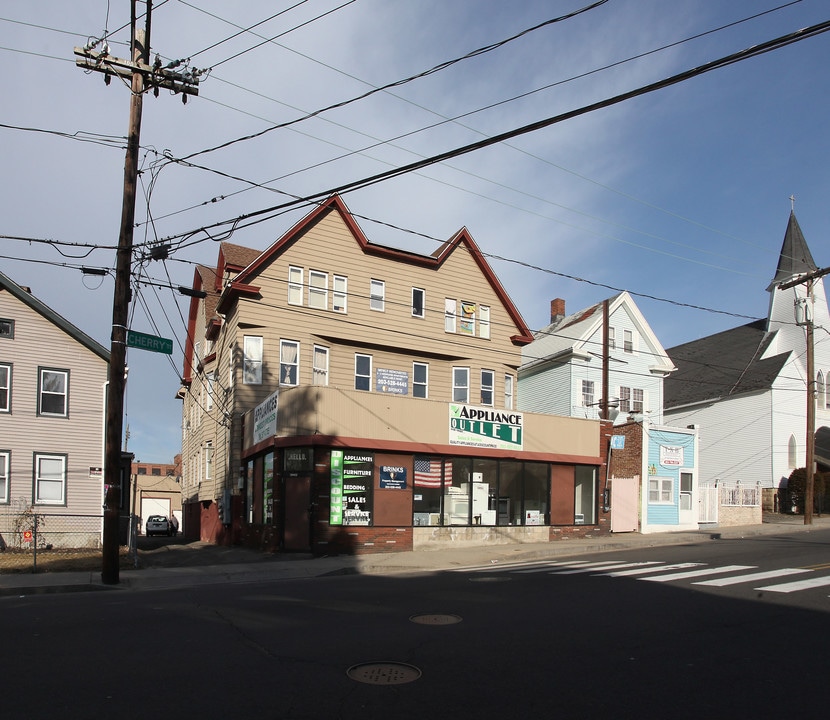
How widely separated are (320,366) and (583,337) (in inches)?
648

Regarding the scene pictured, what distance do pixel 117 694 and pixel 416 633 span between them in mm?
3575

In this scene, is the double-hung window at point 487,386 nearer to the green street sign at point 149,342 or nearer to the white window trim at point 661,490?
the white window trim at point 661,490

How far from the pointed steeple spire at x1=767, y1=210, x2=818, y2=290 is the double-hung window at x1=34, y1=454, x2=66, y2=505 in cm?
4547

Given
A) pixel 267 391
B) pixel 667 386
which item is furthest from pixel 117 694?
pixel 667 386

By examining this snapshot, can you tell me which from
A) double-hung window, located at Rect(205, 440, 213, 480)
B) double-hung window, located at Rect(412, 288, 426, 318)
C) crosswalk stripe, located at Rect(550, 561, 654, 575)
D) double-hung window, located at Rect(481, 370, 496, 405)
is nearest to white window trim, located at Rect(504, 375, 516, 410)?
double-hung window, located at Rect(481, 370, 496, 405)

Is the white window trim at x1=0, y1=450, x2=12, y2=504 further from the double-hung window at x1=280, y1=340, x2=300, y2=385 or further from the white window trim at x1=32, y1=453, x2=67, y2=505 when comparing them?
the double-hung window at x1=280, y1=340, x2=300, y2=385

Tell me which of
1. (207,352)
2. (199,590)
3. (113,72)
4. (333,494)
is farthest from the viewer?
(207,352)

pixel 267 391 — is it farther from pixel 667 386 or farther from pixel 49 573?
pixel 667 386

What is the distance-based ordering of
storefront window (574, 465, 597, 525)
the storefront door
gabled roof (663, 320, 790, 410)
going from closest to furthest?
the storefront door, storefront window (574, 465, 597, 525), gabled roof (663, 320, 790, 410)

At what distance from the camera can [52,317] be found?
1074 inches

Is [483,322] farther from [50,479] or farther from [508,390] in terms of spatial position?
[50,479]

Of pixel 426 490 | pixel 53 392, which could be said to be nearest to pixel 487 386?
pixel 426 490

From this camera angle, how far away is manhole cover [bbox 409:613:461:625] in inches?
386

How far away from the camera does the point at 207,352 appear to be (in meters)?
36.0
